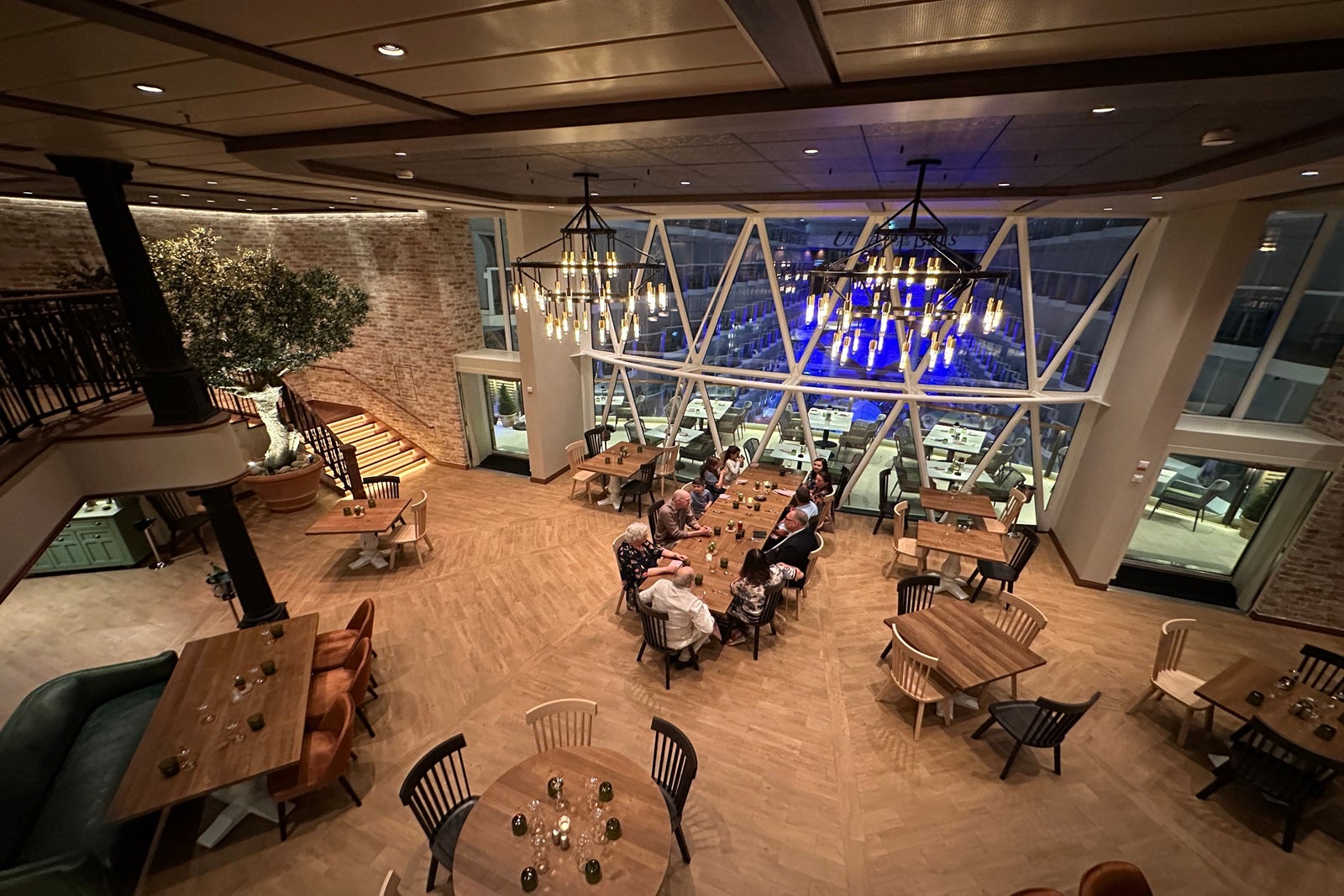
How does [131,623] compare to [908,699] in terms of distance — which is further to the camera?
[131,623]

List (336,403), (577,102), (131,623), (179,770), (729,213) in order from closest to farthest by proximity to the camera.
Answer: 1. (577,102)
2. (179,770)
3. (131,623)
4. (729,213)
5. (336,403)

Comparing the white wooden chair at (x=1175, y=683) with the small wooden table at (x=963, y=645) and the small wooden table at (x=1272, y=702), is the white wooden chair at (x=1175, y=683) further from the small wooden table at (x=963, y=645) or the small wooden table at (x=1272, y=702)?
the small wooden table at (x=963, y=645)

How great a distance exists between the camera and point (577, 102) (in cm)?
279

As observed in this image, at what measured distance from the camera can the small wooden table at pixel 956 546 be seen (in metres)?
6.52

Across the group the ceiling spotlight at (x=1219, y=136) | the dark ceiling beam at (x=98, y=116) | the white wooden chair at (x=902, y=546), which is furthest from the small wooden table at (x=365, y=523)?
the ceiling spotlight at (x=1219, y=136)

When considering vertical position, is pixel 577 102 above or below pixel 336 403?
above

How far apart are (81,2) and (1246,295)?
10.4 meters

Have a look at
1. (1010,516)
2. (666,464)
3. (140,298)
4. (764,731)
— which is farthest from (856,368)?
(140,298)

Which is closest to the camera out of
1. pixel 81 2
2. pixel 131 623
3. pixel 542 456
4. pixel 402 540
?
pixel 81 2

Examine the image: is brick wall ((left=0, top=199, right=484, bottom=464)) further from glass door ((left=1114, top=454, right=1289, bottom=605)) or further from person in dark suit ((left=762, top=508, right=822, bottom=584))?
glass door ((left=1114, top=454, right=1289, bottom=605))

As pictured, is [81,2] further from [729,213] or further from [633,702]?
[729,213]

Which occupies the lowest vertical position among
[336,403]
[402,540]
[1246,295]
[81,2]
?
[402,540]

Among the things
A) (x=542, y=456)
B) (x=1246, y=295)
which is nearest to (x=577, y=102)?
(x=542, y=456)

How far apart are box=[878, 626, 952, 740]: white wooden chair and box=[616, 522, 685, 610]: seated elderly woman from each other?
2.47m
